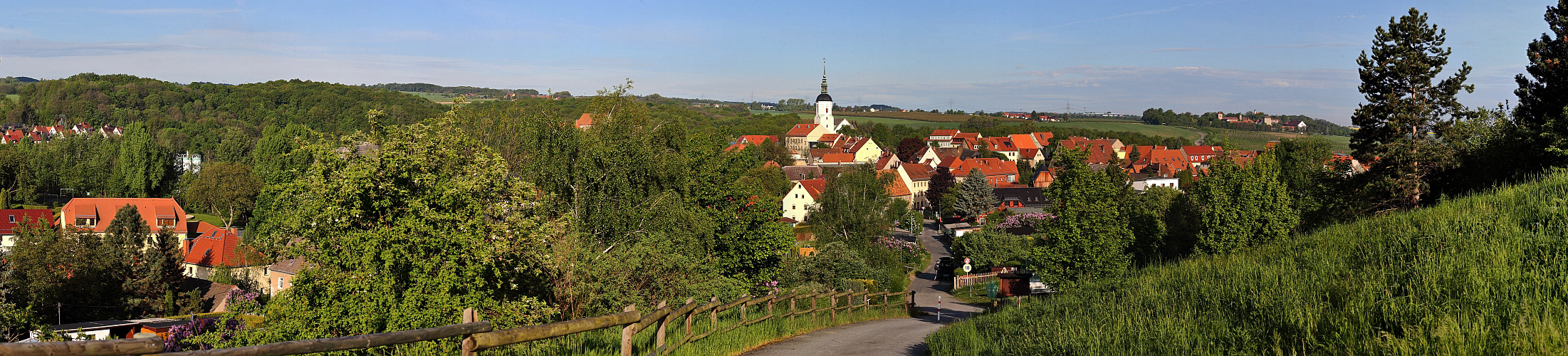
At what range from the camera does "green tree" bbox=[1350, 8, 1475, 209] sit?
99.5ft

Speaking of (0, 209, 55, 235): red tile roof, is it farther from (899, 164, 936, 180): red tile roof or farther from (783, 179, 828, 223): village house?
(899, 164, 936, 180): red tile roof

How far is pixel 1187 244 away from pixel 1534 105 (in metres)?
19.8

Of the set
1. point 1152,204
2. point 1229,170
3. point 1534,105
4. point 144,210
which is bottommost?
point 144,210

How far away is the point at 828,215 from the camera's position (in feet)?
180

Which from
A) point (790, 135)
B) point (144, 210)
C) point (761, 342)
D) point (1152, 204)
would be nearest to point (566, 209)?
point (761, 342)

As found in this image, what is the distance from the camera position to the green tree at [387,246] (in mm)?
13656

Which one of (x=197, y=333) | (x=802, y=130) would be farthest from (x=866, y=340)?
(x=802, y=130)

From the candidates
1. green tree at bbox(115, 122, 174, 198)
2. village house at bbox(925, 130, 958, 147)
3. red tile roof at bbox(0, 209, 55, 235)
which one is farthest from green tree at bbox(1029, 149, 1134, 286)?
village house at bbox(925, 130, 958, 147)

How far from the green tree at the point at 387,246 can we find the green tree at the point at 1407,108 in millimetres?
29930

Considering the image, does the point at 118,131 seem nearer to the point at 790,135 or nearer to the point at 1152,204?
the point at 790,135

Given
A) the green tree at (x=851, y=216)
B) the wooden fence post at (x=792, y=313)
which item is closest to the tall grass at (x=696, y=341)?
the wooden fence post at (x=792, y=313)

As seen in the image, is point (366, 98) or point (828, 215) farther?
point (366, 98)

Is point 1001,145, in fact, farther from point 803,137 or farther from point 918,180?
point 918,180

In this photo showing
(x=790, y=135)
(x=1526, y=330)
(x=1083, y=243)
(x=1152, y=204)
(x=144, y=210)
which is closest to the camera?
(x=1526, y=330)
